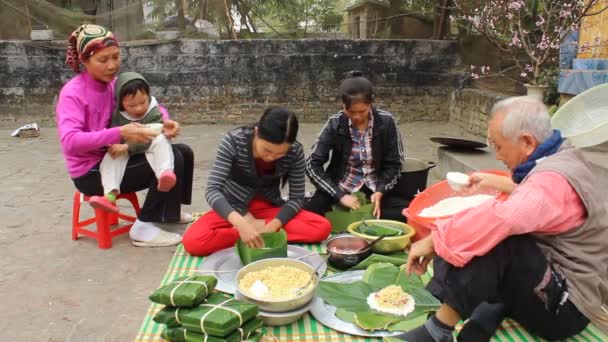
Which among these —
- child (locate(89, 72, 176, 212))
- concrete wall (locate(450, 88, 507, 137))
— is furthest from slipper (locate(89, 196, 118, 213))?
concrete wall (locate(450, 88, 507, 137))

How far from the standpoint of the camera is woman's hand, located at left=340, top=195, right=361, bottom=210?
9.99 feet

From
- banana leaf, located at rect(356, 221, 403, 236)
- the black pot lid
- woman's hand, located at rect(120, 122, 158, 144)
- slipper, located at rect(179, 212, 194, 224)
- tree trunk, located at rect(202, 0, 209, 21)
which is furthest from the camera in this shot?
tree trunk, located at rect(202, 0, 209, 21)

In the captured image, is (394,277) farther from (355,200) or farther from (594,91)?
(594,91)

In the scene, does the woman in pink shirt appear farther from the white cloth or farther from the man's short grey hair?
the man's short grey hair

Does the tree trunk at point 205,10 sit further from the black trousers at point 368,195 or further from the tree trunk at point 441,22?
the black trousers at point 368,195

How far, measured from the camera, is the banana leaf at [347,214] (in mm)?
3010

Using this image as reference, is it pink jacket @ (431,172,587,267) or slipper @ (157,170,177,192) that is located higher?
pink jacket @ (431,172,587,267)

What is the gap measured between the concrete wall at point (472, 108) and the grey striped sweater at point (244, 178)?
13.2ft

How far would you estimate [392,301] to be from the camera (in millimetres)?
2111

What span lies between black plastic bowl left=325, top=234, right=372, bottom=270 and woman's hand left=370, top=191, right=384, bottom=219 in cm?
41

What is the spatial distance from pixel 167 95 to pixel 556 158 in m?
7.10

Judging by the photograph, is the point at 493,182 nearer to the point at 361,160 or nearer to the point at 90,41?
the point at 361,160

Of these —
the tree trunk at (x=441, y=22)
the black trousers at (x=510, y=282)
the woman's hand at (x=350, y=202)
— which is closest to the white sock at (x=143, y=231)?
the woman's hand at (x=350, y=202)

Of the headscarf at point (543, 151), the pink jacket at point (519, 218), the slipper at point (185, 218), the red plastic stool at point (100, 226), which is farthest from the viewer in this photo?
the slipper at point (185, 218)
